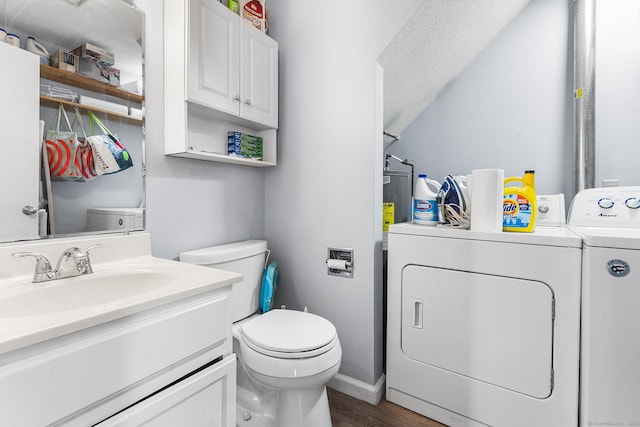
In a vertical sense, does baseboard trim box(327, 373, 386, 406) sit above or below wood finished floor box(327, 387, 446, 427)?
above

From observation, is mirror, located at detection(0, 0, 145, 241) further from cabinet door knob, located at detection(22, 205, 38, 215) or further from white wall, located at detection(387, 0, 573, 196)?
white wall, located at detection(387, 0, 573, 196)

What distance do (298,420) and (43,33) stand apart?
1780 mm

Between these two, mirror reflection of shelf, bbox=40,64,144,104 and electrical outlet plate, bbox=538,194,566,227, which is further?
electrical outlet plate, bbox=538,194,566,227

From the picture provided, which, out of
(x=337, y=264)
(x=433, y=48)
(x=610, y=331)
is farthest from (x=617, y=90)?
(x=337, y=264)

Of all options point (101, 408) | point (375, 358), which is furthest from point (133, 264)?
point (375, 358)

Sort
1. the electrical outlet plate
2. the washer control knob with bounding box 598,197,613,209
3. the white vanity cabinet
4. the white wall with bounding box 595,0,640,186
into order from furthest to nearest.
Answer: the white wall with bounding box 595,0,640,186 < the electrical outlet plate < the washer control knob with bounding box 598,197,613,209 < the white vanity cabinet

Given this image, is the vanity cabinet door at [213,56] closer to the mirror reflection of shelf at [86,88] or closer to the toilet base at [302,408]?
the mirror reflection of shelf at [86,88]

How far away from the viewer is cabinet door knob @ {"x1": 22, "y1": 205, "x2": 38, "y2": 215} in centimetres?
104

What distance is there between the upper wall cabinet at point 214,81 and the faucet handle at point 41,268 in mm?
647

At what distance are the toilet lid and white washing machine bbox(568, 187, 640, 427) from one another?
98cm

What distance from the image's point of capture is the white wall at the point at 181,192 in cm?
138

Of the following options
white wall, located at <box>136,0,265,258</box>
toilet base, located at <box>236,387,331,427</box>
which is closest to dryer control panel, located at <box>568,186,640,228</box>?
toilet base, located at <box>236,387,331,427</box>

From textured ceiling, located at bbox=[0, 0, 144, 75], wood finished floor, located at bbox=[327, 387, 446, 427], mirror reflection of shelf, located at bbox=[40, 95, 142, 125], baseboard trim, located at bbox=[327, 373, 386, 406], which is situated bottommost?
wood finished floor, located at bbox=[327, 387, 446, 427]

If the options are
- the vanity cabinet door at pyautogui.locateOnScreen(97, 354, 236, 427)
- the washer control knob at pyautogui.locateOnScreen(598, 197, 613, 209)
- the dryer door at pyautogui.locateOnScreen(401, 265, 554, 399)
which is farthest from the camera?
the washer control knob at pyautogui.locateOnScreen(598, 197, 613, 209)
